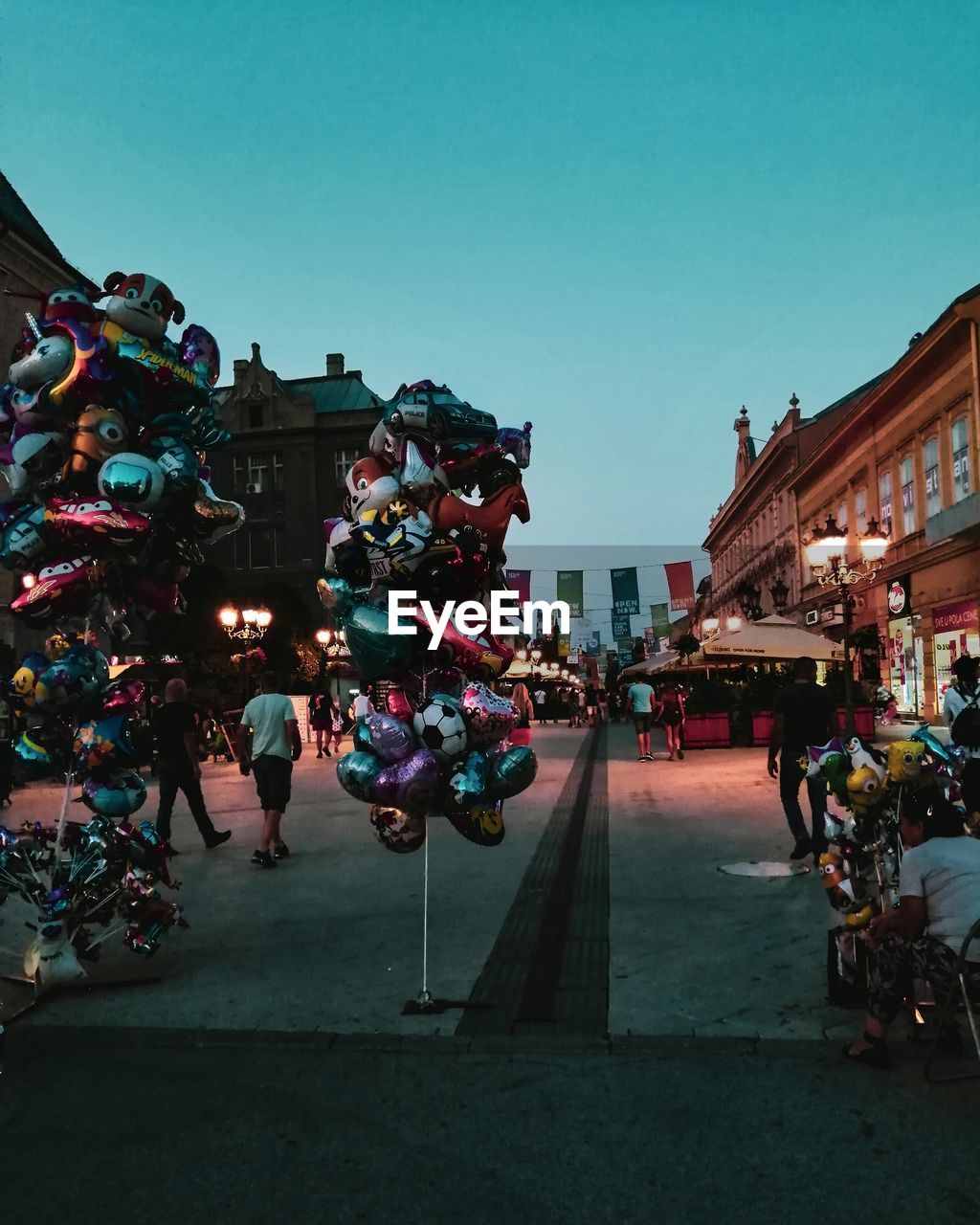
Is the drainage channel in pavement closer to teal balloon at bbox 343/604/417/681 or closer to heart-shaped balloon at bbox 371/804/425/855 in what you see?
heart-shaped balloon at bbox 371/804/425/855

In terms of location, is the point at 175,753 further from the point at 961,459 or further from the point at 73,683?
the point at 961,459

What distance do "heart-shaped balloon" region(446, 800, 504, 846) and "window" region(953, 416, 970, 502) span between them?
22712 mm

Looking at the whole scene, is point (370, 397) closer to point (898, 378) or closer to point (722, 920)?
point (898, 378)

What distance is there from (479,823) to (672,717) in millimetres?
14177

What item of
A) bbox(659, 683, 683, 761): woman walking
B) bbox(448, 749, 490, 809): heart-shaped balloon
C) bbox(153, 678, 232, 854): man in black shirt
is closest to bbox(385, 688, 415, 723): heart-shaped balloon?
bbox(448, 749, 490, 809): heart-shaped balloon

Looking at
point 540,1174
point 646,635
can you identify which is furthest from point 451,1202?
point 646,635

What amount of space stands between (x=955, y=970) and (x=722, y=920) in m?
2.76

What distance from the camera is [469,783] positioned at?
200 inches

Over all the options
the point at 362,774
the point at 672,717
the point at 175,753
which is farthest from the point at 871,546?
the point at 362,774

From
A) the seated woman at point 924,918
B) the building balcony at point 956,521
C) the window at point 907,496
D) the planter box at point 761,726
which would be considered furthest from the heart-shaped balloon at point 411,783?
the window at point 907,496

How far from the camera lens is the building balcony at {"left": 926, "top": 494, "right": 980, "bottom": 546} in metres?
20.1

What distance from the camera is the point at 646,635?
76625mm

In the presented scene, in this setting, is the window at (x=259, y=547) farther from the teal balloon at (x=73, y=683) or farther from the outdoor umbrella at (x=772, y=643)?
the teal balloon at (x=73, y=683)

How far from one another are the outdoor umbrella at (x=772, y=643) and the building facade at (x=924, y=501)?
2.46m
